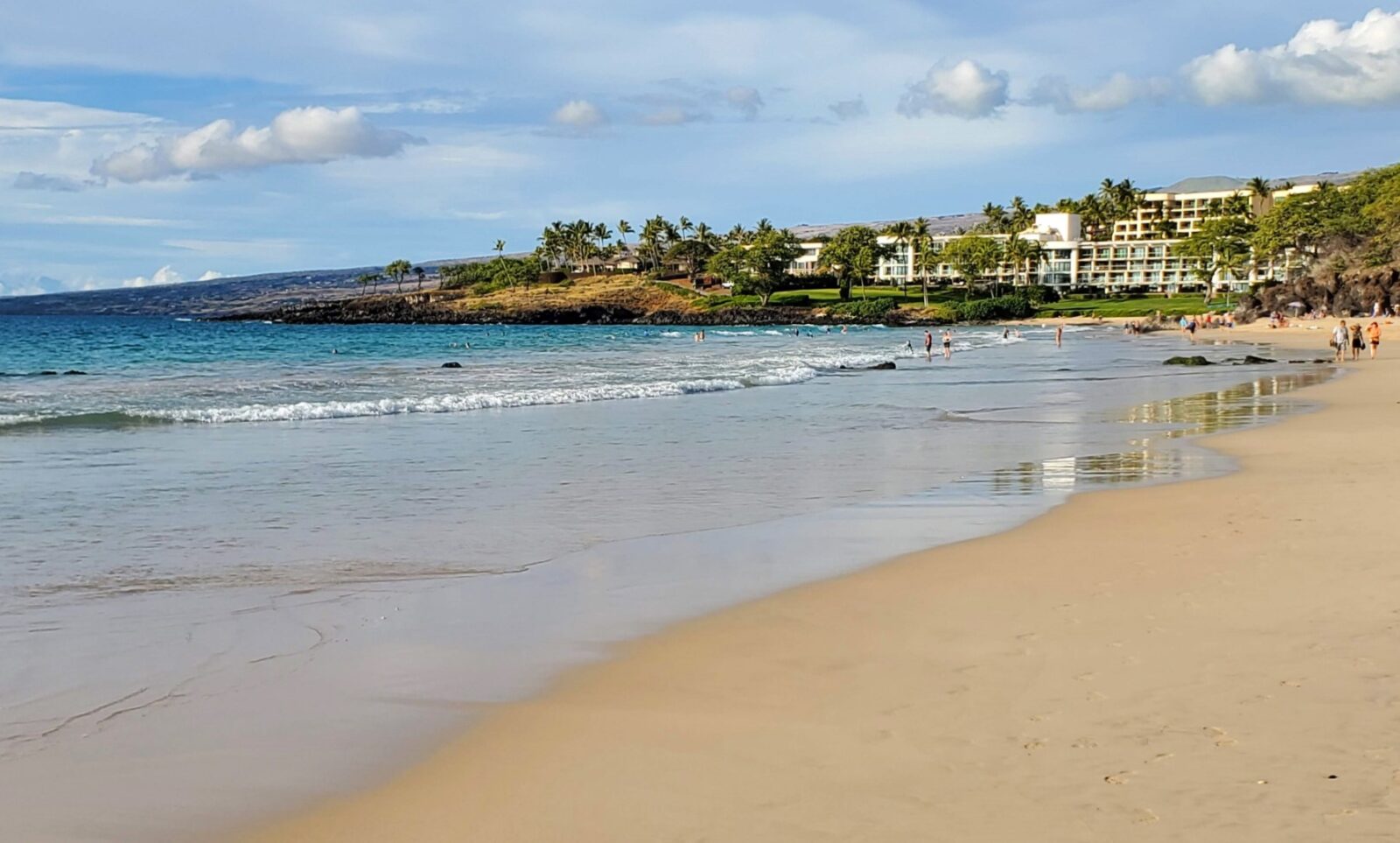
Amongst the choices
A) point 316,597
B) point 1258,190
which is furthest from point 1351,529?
point 1258,190

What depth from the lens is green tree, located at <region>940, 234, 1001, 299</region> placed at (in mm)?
133000

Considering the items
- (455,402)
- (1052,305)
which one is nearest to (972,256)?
(1052,305)

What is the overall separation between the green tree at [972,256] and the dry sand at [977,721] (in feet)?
422

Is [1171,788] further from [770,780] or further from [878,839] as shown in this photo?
[770,780]

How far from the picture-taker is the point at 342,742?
17.3 ft

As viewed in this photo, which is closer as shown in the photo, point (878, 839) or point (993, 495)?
point (878, 839)

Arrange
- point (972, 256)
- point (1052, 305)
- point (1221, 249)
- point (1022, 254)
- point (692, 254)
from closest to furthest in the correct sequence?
1. point (1221, 249)
2. point (1052, 305)
3. point (972, 256)
4. point (1022, 254)
5. point (692, 254)

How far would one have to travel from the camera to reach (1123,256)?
474ft

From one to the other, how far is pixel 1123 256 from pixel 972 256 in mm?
22763

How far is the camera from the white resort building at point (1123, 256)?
449 ft

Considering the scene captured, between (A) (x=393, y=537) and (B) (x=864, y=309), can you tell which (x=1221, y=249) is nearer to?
(B) (x=864, y=309)

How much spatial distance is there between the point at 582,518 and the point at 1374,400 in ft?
61.5

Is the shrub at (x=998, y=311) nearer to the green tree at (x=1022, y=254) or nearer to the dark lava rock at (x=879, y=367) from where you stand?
the green tree at (x=1022, y=254)

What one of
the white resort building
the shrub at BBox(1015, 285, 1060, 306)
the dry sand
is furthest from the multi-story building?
the dry sand
